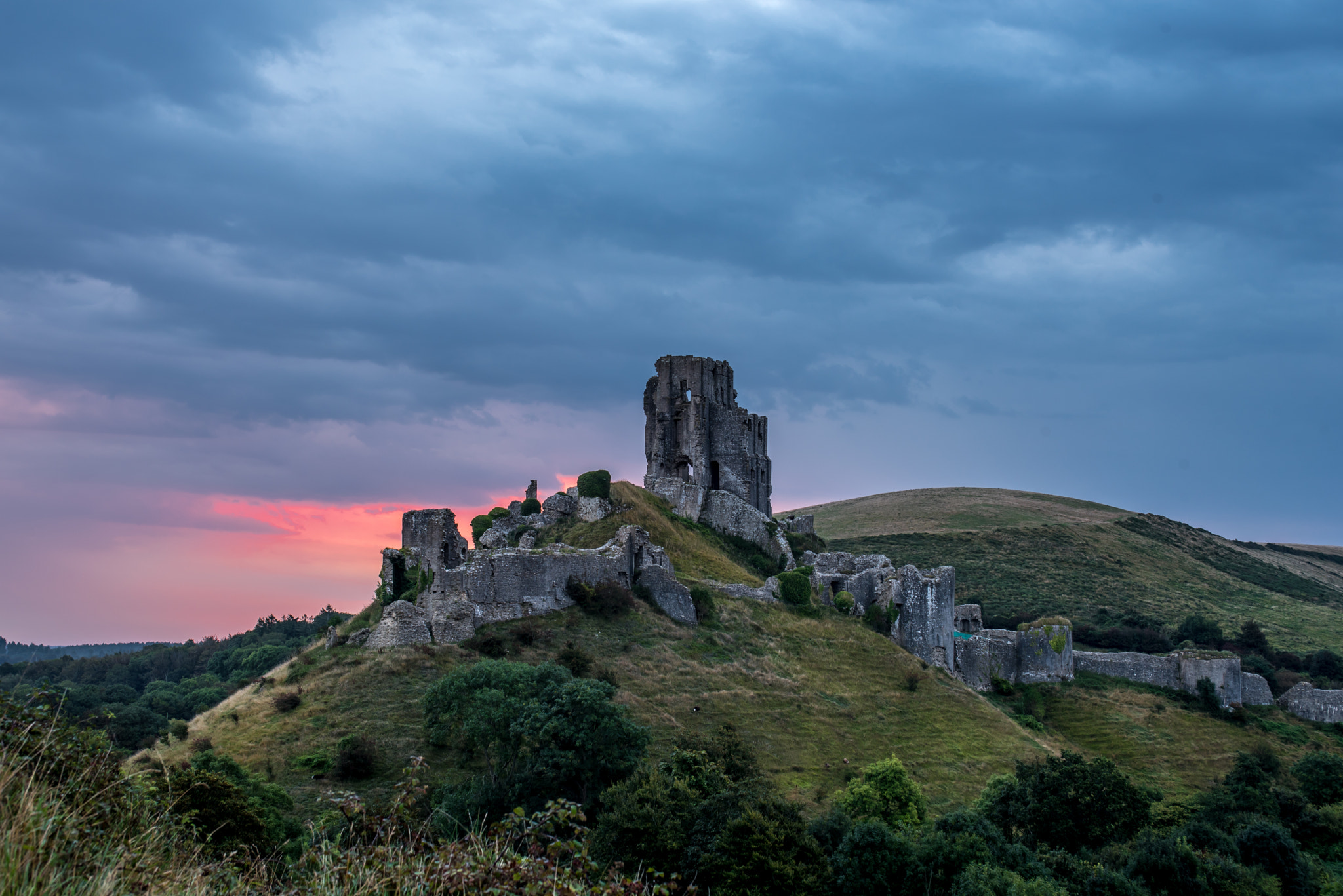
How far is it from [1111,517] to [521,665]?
389 feet

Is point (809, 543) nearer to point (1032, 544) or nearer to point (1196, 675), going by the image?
point (1196, 675)

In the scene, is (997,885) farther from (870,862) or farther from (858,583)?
(858,583)

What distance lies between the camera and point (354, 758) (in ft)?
81.1

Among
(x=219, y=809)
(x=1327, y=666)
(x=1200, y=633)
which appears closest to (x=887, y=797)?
(x=219, y=809)

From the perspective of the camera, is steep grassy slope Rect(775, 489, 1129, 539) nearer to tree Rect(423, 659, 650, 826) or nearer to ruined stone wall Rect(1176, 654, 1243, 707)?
ruined stone wall Rect(1176, 654, 1243, 707)

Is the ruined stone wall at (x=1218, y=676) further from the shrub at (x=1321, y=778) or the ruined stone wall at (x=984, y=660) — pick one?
the shrub at (x=1321, y=778)

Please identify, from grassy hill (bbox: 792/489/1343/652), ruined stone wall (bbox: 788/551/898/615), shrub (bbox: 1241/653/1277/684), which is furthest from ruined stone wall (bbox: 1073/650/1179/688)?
grassy hill (bbox: 792/489/1343/652)

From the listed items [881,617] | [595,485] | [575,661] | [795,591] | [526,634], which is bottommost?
[575,661]

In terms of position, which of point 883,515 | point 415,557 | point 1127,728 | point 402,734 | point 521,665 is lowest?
point 1127,728

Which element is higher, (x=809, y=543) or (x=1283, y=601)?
(x=809, y=543)

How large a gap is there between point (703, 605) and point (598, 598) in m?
5.88

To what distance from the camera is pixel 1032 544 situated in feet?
349

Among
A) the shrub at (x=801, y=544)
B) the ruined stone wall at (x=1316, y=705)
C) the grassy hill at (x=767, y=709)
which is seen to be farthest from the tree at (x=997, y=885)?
the ruined stone wall at (x=1316, y=705)

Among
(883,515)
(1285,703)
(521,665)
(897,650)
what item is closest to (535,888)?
(521,665)
